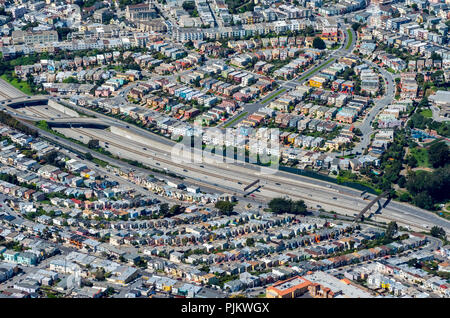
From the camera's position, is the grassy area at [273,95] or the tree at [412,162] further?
the grassy area at [273,95]

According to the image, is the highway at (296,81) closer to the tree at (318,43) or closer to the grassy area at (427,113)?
the tree at (318,43)

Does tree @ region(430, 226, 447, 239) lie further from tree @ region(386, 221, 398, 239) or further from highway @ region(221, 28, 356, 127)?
highway @ region(221, 28, 356, 127)

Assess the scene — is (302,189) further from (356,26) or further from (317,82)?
(356,26)

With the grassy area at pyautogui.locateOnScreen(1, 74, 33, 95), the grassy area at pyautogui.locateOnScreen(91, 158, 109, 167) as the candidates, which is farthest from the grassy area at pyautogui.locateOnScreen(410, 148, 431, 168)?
the grassy area at pyautogui.locateOnScreen(1, 74, 33, 95)

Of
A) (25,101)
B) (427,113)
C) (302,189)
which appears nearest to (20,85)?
(25,101)

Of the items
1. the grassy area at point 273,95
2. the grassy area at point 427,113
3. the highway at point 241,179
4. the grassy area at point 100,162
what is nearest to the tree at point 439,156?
the highway at point 241,179
